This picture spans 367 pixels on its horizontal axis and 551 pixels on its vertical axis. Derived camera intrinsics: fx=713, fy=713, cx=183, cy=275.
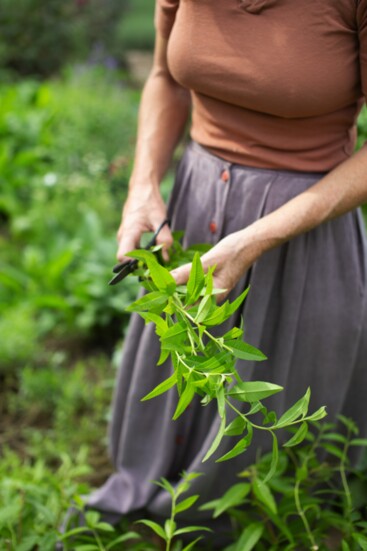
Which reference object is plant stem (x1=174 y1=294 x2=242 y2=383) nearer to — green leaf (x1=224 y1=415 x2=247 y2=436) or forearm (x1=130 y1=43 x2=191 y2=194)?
green leaf (x1=224 y1=415 x2=247 y2=436)

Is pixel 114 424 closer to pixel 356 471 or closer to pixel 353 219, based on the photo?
pixel 356 471

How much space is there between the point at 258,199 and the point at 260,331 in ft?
1.01

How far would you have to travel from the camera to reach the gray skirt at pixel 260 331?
158 cm

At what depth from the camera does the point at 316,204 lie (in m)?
1.39

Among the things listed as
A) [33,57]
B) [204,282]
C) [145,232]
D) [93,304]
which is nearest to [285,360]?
[145,232]

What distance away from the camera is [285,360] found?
168cm

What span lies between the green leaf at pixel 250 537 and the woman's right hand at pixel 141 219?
2.05 feet

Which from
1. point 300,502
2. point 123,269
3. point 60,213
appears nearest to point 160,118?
point 123,269

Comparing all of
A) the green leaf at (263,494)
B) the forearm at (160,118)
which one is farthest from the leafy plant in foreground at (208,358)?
the forearm at (160,118)

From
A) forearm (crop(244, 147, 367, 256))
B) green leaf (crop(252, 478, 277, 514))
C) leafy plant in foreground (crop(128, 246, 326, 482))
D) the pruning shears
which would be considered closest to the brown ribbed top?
forearm (crop(244, 147, 367, 256))

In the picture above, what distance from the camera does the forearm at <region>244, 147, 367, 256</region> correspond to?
54.3 inches

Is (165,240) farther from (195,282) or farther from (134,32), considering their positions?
(134,32)

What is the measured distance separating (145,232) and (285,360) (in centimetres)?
45

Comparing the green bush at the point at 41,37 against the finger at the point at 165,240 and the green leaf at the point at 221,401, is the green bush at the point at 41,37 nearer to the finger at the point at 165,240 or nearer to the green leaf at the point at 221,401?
the finger at the point at 165,240
